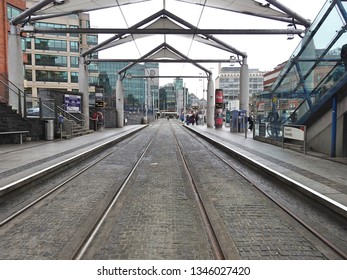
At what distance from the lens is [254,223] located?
4895 mm

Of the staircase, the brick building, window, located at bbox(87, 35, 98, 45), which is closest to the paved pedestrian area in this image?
the staircase

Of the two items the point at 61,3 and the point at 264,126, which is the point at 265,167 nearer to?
the point at 264,126

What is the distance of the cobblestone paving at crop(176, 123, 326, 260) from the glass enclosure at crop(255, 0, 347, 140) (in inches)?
260

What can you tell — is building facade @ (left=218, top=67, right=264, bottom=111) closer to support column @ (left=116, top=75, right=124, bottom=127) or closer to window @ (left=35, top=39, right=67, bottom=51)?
window @ (left=35, top=39, right=67, bottom=51)

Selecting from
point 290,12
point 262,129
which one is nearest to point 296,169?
point 262,129

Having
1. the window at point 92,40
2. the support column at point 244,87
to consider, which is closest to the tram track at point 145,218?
the support column at point 244,87

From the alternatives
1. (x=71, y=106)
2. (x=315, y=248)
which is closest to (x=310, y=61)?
(x=315, y=248)

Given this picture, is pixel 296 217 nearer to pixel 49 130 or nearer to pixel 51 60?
pixel 49 130

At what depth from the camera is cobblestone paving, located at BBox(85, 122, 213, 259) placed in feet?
12.6

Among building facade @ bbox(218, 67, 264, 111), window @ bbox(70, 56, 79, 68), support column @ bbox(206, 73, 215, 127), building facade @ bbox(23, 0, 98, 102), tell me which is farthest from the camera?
building facade @ bbox(218, 67, 264, 111)

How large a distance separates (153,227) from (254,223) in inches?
67.7

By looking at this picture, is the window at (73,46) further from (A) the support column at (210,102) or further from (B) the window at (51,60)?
(A) the support column at (210,102)

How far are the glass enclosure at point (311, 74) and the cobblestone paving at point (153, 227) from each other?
26.4 feet
